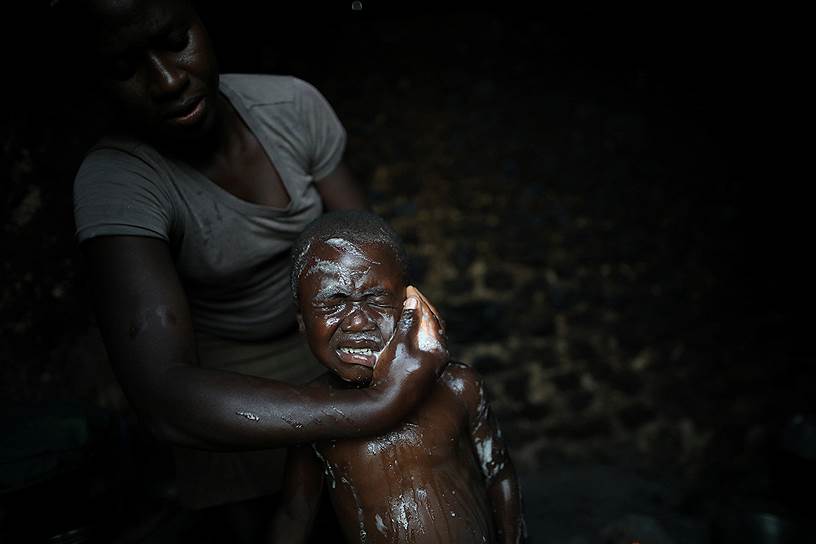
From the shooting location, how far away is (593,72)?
3.47m

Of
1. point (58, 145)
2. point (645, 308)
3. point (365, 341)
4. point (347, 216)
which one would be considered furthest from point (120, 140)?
point (645, 308)

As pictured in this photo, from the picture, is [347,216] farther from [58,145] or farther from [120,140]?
[58,145]

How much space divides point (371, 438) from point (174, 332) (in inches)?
19.0

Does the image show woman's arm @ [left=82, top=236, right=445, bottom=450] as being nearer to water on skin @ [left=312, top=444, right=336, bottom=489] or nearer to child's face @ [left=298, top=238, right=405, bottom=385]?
child's face @ [left=298, top=238, right=405, bottom=385]

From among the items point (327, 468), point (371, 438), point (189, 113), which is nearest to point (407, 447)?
point (371, 438)

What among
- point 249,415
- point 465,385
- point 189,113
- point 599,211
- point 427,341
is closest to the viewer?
point 249,415

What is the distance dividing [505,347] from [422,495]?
2284 millimetres

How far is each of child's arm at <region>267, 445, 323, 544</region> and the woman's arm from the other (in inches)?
10.9

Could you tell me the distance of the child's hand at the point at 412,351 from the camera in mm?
1355

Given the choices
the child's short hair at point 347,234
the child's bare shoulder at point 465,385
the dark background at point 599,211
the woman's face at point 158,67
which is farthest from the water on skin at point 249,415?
the dark background at point 599,211

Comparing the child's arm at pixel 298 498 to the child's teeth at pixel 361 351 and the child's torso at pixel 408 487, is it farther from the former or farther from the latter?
the child's teeth at pixel 361 351

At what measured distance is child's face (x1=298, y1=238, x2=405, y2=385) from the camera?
143cm

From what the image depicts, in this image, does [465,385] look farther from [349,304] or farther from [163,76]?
[163,76]

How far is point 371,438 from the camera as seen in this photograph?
4.85 ft
